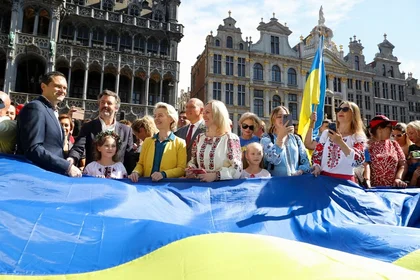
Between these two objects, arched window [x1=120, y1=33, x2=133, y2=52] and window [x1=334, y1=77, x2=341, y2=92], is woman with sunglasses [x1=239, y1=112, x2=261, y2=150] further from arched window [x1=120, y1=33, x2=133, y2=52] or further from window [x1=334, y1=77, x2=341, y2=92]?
window [x1=334, y1=77, x2=341, y2=92]

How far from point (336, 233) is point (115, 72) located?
73.7 ft

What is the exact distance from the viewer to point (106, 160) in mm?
4301

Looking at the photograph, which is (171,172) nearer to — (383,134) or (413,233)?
(413,233)

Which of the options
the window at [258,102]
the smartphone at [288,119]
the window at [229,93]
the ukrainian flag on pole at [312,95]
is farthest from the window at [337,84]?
the smartphone at [288,119]

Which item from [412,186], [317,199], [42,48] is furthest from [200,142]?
[42,48]

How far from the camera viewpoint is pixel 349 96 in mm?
35500

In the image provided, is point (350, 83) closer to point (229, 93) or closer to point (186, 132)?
point (229, 93)

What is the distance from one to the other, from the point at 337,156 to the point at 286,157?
65 cm

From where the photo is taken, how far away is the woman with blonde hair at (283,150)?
429 cm

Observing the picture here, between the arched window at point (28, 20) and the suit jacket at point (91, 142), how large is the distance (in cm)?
2148

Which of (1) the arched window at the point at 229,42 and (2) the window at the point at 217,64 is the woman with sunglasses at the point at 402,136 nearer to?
(2) the window at the point at 217,64

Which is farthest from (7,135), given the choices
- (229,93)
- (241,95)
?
(241,95)

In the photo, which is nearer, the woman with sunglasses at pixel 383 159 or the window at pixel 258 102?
the woman with sunglasses at pixel 383 159

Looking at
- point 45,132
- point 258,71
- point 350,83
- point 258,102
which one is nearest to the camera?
point 45,132
